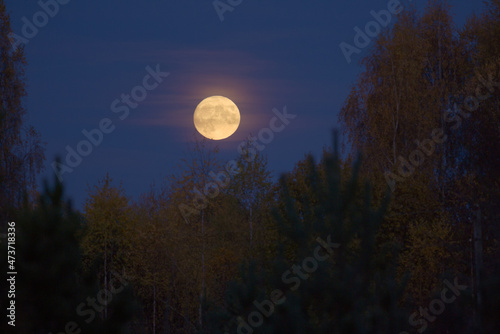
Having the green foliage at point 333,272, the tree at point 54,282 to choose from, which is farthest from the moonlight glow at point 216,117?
the green foliage at point 333,272

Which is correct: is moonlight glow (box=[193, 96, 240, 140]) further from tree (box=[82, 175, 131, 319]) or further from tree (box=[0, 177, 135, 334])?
tree (box=[0, 177, 135, 334])

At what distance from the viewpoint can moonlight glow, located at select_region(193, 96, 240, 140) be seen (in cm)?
3898

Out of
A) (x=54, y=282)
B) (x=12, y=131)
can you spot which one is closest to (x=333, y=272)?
(x=54, y=282)

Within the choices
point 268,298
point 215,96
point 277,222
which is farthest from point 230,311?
point 215,96

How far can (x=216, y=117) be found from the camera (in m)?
40.1

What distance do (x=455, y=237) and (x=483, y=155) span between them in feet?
13.2

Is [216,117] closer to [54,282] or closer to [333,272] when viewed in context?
[54,282]

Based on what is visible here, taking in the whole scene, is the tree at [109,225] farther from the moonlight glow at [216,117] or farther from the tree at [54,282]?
the tree at [54,282]

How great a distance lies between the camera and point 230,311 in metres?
10.0

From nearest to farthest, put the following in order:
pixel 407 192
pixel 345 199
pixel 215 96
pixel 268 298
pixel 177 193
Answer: pixel 345 199
pixel 268 298
pixel 177 193
pixel 407 192
pixel 215 96

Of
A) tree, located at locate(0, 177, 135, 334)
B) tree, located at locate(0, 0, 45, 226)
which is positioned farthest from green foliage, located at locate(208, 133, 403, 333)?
tree, located at locate(0, 0, 45, 226)

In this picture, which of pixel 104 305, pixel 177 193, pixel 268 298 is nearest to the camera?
pixel 268 298

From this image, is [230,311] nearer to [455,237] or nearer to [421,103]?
[455,237]

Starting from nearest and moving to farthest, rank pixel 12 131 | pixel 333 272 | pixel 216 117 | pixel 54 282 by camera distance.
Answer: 1. pixel 333 272
2. pixel 54 282
3. pixel 12 131
4. pixel 216 117
